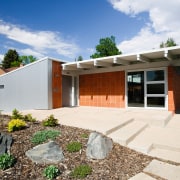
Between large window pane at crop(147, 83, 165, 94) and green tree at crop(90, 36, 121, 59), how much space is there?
26.1 metres

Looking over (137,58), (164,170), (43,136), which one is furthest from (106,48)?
(164,170)

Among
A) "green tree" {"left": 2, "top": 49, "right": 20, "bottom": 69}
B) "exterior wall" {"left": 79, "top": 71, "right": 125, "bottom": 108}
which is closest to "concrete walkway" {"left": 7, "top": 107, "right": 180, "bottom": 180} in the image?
"exterior wall" {"left": 79, "top": 71, "right": 125, "bottom": 108}

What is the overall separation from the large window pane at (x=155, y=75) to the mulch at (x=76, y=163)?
6.21m

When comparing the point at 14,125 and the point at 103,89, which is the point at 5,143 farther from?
Result: the point at 103,89

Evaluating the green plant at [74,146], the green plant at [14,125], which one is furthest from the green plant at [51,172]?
the green plant at [14,125]

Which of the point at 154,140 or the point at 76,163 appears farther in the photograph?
the point at 154,140

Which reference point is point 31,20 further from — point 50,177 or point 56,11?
point 50,177

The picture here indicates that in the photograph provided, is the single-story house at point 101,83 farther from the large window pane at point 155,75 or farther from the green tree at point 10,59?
the green tree at point 10,59

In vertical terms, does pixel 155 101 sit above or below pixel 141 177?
above

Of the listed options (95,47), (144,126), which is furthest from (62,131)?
(95,47)

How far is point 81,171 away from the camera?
3.64 metres

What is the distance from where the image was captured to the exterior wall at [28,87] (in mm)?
11109

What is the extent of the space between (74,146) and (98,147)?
0.59m

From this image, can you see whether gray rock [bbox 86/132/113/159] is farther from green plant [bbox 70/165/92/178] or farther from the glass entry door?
the glass entry door
